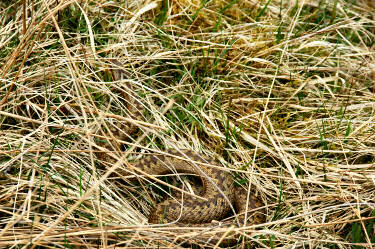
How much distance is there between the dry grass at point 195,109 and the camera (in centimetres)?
358

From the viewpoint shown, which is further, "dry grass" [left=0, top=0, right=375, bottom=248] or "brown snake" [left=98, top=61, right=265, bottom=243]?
"brown snake" [left=98, top=61, right=265, bottom=243]

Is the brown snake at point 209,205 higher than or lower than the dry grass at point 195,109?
lower

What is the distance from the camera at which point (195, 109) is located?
4.56 meters

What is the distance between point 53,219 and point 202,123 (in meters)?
1.62

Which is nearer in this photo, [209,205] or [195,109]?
[209,205]

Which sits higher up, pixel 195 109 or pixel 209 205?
pixel 195 109

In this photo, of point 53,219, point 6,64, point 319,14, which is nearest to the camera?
point 53,219

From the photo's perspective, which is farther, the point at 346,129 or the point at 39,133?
the point at 346,129

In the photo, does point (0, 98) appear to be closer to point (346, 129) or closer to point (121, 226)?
point (121, 226)

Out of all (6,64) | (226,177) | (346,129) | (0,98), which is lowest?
(226,177)

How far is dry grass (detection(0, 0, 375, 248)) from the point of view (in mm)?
3578

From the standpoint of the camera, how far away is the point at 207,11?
528 centimetres

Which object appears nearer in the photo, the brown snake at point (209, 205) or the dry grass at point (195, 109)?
the dry grass at point (195, 109)

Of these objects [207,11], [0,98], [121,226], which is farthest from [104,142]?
[207,11]
